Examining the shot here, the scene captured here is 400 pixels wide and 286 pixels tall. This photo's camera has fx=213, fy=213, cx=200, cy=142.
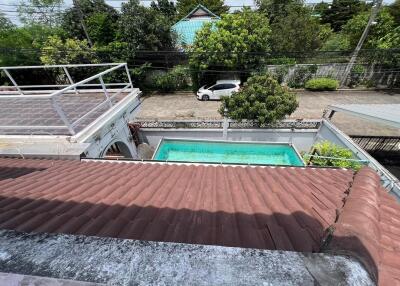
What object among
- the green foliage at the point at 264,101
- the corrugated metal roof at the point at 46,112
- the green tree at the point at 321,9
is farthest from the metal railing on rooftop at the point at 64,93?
the green tree at the point at 321,9

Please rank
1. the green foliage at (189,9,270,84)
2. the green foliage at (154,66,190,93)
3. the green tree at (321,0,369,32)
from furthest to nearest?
the green tree at (321,0,369,32) → the green foliage at (154,66,190,93) → the green foliage at (189,9,270,84)

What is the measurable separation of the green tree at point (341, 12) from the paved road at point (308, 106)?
16717mm

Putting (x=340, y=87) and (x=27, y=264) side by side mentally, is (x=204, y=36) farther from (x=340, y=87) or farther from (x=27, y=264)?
(x=27, y=264)

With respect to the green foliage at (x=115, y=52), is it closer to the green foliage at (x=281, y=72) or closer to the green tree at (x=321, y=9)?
the green foliage at (x=281, y=72)

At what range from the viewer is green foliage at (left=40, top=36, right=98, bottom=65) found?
692 inches

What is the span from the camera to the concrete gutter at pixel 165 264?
2.41 feet

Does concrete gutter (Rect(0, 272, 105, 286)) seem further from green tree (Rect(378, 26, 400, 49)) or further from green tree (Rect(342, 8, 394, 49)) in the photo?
green tree (Rect(342, 8, 394, 49))

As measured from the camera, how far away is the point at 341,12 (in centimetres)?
2881

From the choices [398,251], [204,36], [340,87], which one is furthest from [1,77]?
[340,87]

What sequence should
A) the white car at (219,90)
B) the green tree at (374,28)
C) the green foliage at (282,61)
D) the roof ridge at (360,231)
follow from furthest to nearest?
the green foliage at (282,61) → the green tree at (374,28) → the white car at (219,90) → the roof ridge at (360,231)

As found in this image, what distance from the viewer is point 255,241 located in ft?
4.92

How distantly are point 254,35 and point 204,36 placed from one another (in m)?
3.91

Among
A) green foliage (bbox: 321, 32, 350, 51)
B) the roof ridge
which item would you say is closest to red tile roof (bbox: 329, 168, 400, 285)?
the roof ridge

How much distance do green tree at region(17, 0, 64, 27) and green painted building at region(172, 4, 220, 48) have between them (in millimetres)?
12804
